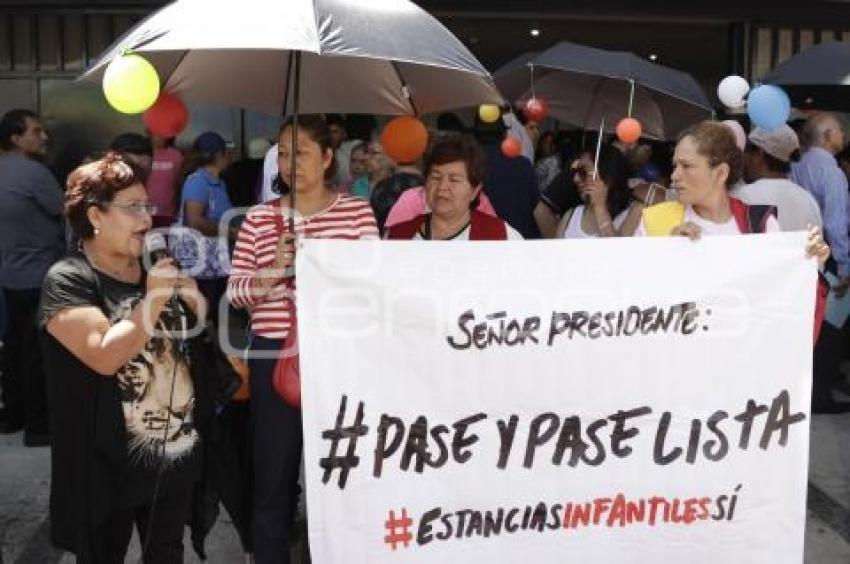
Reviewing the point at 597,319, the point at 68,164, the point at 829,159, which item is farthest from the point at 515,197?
the point at 68,164

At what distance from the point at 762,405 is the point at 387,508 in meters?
1.27

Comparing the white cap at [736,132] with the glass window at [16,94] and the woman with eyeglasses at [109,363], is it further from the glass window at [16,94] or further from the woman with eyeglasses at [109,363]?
the glass window at [16,94]

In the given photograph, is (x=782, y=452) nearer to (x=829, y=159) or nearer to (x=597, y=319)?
(x=597, y=319)

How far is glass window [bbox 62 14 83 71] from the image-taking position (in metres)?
9.20

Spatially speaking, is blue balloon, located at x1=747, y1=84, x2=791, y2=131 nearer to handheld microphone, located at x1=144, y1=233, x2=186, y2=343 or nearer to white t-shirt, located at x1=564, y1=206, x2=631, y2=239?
white t-shirt, located at x1=564, y1=206, x2=631, y2=239

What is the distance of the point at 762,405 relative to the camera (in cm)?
338

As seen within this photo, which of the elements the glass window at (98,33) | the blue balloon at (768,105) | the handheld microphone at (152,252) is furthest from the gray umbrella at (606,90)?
the glass window at (98,33)

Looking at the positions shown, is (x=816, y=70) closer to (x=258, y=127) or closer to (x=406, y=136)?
(x=406, y=136)

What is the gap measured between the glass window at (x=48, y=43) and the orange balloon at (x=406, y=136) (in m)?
6.28

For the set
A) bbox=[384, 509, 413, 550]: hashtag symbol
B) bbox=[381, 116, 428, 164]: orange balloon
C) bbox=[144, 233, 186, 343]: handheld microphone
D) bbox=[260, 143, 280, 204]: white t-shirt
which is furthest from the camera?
bbox=[260, 143, 280, 204]: white t-shirt

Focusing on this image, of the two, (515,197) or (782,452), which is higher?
(515,197)

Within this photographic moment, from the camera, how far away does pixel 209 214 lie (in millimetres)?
6738

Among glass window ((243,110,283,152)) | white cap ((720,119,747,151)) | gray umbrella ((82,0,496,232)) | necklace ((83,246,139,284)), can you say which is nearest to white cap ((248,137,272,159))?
glass window ((243,110,283,152))

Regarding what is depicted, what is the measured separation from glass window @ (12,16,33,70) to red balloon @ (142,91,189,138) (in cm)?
631
